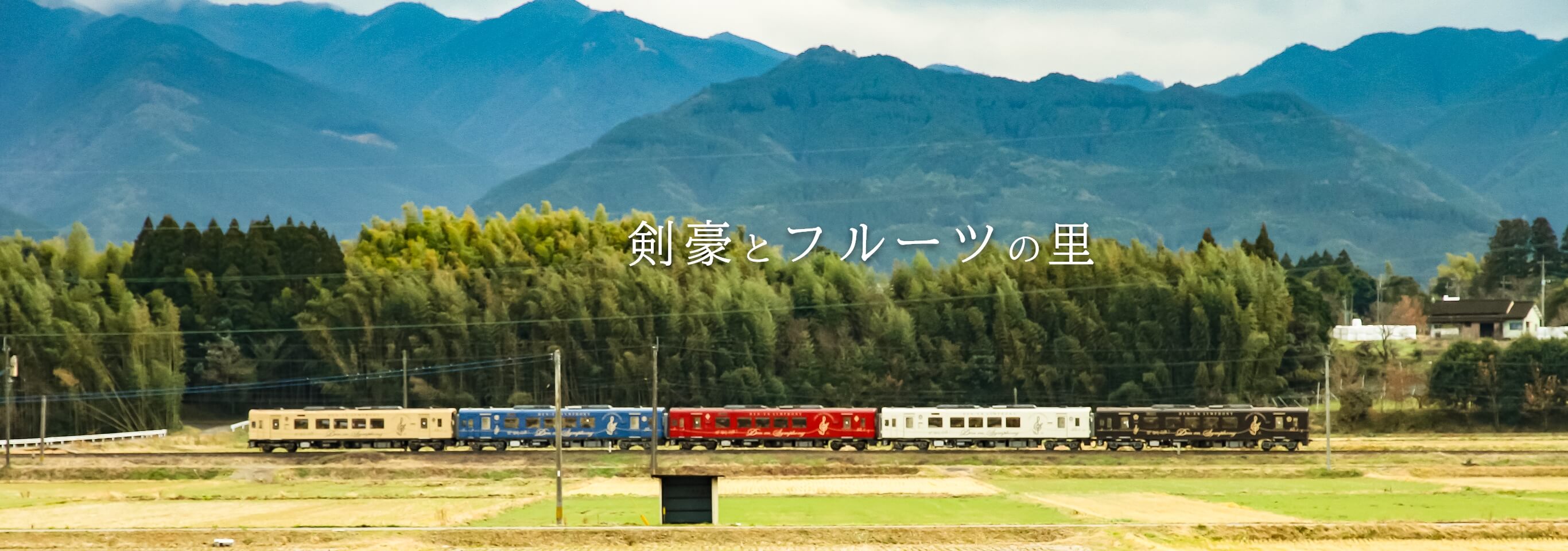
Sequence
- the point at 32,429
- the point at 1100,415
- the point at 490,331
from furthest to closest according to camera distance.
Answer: the point at 490,331
the point at 32,429
the point at 1100,415

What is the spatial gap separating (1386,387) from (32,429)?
68723mm

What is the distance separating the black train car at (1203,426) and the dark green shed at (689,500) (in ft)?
100

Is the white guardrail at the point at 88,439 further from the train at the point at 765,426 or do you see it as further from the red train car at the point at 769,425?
the red train car at the point at 769,425

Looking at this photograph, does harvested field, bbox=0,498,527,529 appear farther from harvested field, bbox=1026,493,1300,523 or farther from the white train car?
the white train car

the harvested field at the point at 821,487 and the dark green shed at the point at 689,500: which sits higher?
the dark green shed at the point at 689,500

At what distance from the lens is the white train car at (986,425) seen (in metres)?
66.8

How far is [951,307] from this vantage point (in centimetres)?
8350

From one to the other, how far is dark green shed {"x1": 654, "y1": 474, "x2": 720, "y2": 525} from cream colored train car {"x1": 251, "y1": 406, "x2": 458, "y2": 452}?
30.0 meters

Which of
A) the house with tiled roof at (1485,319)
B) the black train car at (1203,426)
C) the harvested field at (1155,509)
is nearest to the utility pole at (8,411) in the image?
the harvested field at (1155,509)

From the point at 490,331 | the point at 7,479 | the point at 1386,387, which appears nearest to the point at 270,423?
the point at 7,479

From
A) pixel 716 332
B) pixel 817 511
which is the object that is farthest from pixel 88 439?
pixel 817 511

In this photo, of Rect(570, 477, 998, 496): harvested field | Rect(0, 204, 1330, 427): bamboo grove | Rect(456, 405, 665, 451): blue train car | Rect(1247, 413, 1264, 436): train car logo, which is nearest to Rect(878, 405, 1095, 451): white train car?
Rect(1247, 413, 1264, 436): train car logo

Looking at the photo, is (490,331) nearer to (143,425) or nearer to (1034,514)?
(143,425)

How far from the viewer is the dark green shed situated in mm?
38812
